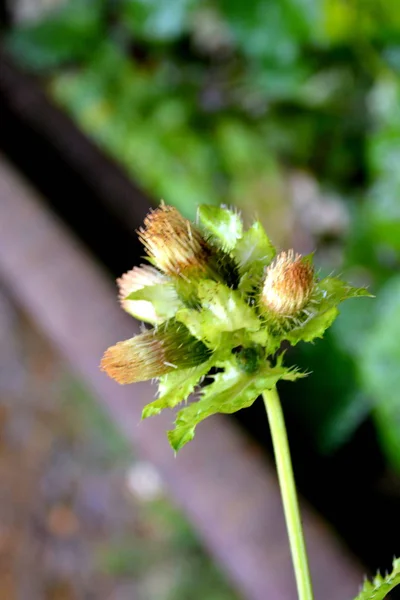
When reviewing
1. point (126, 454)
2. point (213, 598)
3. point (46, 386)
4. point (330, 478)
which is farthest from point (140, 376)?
point (46, 386)

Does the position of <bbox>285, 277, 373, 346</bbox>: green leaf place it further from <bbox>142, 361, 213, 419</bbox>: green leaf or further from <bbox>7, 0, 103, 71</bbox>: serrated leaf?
<bbox>7, 0, 103, 71</bbox>: serrated leaf

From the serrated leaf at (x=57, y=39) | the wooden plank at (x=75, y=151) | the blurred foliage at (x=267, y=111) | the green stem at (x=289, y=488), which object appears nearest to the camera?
the green stem at (x=289, y=488)

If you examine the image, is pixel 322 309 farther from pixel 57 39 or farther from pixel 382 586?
pixel 57 39

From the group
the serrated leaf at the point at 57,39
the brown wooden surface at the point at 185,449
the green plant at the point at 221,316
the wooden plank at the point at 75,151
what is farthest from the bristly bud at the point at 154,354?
the serrated leaf at the point at 57,39

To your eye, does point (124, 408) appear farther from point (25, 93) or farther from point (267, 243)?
point (25, 93)

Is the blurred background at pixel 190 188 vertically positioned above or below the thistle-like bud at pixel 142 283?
above

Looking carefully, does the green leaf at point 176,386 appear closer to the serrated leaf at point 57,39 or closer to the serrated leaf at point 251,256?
the serrated leaf at point 251,256

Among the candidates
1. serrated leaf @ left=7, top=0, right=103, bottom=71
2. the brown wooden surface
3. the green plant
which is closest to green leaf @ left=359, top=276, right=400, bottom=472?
the brown wooden surface
